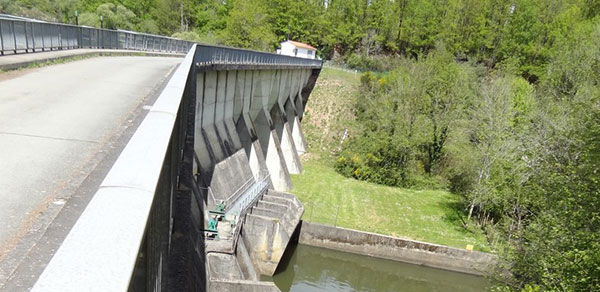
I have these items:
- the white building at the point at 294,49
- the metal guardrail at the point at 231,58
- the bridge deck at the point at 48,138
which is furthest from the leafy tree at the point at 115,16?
the bridge deck at the point at 48,138

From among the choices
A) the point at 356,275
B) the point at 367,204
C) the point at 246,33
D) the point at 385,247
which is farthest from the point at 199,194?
the point at 246,33

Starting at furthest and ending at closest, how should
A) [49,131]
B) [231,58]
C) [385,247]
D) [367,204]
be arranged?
[367,204] → [385,247] → [231,58] → [49,131]

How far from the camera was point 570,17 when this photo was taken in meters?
52.8

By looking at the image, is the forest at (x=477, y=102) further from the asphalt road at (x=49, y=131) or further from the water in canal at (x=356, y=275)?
the asphalt road at (x=49, y=131)

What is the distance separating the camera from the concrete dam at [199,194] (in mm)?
1628

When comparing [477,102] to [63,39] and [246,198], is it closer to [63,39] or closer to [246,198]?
[246,198]

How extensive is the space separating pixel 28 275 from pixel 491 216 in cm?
2644

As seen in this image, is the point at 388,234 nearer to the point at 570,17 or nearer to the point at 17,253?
the point at 17,253

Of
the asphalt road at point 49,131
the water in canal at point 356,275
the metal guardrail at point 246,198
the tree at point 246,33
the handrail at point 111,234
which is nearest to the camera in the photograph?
the handrail at point 111,234

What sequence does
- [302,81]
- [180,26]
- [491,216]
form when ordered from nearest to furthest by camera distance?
1. [491,216]
2. [302,81]
3. [180,26]

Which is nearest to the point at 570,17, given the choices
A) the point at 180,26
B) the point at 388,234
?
the point at 388,234

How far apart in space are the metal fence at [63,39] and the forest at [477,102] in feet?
60.5

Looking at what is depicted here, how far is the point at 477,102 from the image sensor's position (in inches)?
1078

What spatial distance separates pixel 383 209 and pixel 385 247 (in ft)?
14.0
